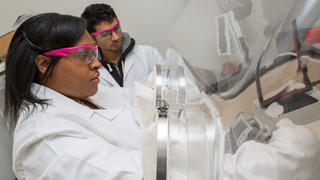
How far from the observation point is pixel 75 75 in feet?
2.78

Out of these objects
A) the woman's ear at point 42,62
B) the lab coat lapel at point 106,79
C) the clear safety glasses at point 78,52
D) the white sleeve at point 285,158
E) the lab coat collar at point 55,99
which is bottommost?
the lab coat lapel at point 106,79

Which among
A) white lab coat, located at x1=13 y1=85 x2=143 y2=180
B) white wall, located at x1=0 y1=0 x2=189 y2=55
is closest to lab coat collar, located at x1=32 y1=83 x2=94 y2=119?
white lab coat, located at x1=13 y1=85 x2=143 y2=180

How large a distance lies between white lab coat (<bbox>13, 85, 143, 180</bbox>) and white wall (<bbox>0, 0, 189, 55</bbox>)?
1276 mm

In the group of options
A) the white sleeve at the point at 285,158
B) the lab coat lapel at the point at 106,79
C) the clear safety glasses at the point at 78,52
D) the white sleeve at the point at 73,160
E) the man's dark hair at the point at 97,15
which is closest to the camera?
the white sleeve at the point at 285,158

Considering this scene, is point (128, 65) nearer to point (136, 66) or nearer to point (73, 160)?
point (136, 66)

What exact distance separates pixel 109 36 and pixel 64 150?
99 cm

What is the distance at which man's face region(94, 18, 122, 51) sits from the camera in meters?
1.44

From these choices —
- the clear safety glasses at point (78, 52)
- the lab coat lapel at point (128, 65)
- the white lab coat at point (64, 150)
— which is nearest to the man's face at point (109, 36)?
the lab coat lapel at point (128, 65)

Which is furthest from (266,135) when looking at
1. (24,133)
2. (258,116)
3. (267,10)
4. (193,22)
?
(24,133)

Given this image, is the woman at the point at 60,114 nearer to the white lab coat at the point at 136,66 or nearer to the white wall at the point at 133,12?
the white lab coat at the point at 136,66

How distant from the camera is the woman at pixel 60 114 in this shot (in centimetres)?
65

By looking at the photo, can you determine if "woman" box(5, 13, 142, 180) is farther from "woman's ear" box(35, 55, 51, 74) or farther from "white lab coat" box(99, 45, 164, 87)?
"white lab coat" box(99, 45, 164, 87)

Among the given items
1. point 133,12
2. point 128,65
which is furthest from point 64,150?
point 133,12

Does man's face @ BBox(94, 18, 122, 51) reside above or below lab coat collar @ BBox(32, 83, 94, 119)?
above
